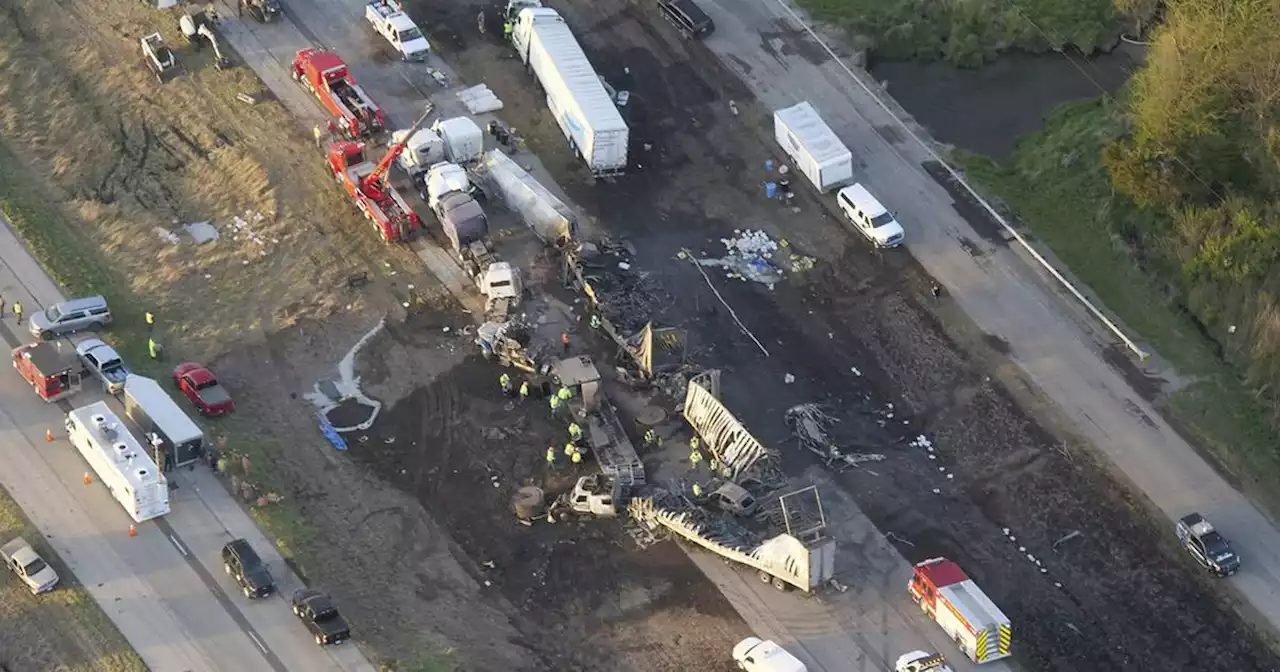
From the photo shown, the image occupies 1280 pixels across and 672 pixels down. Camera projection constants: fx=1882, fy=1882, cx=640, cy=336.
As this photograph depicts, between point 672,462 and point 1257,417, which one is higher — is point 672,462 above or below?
above

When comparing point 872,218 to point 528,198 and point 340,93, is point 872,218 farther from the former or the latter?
point 340,93

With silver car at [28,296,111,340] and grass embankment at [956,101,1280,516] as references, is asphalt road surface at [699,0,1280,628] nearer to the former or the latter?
grass embankment at [956,101,1280,516]

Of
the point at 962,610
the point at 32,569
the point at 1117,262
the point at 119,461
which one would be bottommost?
the point at 1117,262

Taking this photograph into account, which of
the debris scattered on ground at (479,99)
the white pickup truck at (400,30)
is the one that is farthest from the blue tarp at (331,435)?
the white pickup truck at (400,30)

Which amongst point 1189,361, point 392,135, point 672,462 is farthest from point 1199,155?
point 392,135

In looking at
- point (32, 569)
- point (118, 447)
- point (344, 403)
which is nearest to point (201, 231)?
point (344, 403)

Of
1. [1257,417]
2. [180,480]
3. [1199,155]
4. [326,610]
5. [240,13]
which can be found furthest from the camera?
[240,13]

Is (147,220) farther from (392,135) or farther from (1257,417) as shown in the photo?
(1257,417)
